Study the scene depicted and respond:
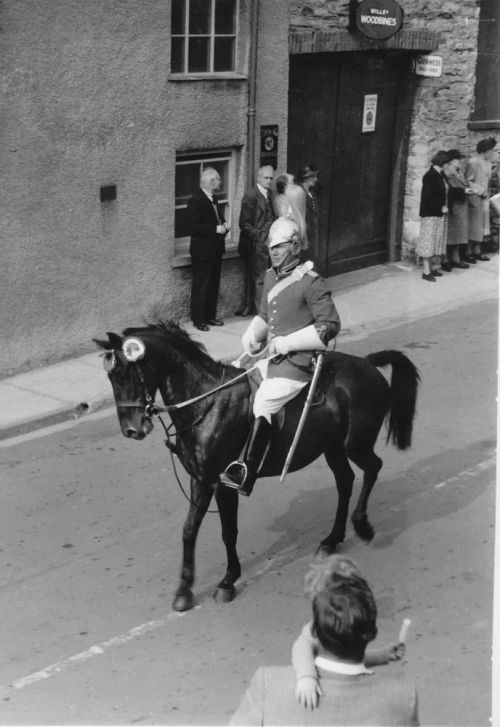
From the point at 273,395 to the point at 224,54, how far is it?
7.79m

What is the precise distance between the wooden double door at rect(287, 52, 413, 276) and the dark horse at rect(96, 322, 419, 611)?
7.60 metres

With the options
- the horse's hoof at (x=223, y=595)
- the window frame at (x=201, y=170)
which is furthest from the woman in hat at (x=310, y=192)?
the horse's hoof at (x=223, y=595)

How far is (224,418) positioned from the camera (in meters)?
7.58

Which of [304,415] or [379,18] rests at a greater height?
[379,18]

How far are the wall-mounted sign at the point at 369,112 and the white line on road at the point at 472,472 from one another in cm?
814

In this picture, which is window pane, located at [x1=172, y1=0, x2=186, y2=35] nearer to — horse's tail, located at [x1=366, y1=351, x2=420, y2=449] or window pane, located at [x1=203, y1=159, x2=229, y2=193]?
window pane, located at [x1=203, y1=159, x2=229, y2=193]

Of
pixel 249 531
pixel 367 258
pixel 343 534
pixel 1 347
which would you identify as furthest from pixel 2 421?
pixel 367 258

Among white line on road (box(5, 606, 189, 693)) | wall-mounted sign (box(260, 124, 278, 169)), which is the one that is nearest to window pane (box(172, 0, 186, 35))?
wall-mounted sign (box(260, 124, 278, 169))

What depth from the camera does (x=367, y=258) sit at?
18.0 m

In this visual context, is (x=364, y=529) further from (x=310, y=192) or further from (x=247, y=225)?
(x=310, y=192)

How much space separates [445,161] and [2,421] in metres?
8.81

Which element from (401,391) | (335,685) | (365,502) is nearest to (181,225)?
(401,391)

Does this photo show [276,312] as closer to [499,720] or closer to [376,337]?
[499,720]

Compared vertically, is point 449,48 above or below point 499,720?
above
